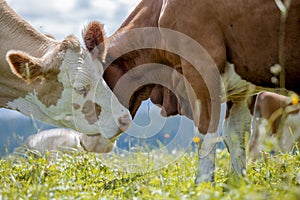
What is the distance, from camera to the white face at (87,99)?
756 cm

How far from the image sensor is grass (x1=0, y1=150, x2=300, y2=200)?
3799mm

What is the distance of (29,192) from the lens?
427 centimetres

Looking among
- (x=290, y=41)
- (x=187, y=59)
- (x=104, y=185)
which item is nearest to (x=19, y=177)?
(x=104, y=185)

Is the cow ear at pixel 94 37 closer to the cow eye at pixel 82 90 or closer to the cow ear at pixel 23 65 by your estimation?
the cow eye at pixel 82 90

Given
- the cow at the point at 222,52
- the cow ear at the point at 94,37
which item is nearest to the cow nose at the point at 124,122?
the cow ear at the point at 94,37

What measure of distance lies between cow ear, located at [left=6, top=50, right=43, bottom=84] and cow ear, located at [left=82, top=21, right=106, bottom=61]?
2.51 ft

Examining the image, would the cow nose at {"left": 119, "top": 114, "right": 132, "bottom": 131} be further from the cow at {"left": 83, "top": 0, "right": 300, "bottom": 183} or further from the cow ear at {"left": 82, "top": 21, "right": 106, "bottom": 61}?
the cow at {"left": 83, "top": 0, "right": 300, "bottom": 183}

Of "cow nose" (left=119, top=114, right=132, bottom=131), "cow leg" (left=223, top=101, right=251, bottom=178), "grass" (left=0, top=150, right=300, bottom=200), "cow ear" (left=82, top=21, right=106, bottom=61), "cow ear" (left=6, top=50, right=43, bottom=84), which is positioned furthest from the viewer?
"cow ear" (left=82, top=21, right=106, bottom=61)

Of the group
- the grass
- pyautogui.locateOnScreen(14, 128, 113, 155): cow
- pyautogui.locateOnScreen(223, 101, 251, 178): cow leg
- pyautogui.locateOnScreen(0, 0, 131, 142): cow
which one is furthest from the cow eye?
pyautogui.locateOnScreen(14, 128, 113, 155): cow

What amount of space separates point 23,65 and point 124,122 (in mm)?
1524

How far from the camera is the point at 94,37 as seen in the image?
25.5ft

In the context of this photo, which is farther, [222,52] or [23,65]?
[23,65]

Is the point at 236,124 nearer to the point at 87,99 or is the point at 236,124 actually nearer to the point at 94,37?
the point at 87,99

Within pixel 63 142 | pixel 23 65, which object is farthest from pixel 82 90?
pixel 63 142
